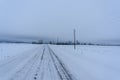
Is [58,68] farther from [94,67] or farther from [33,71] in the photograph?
[94,67]

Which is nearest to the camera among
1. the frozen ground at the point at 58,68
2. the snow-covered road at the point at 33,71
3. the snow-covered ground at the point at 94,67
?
the snow-covered road at the point at 33,71

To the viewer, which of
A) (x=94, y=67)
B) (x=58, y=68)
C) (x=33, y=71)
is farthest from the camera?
(x=94, y=67)

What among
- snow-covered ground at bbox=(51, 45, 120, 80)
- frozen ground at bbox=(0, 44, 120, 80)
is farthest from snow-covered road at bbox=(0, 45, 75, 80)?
snow-covered ground at bbox=(51, 45, 120, 80)

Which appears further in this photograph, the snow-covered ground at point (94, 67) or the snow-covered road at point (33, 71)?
the snow-covered ground at point (94, 67)

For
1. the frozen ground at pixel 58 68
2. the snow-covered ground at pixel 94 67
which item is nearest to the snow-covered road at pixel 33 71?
the frozen ground at pixel 58 68

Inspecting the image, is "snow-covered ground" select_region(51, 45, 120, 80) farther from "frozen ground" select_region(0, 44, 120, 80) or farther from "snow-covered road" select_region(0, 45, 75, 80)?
"snow-covered road" select_region(0, 45, 75, 80)

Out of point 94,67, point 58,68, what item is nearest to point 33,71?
point 58,68

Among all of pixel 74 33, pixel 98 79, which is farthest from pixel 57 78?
pixel 74 33

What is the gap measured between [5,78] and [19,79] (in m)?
0.79

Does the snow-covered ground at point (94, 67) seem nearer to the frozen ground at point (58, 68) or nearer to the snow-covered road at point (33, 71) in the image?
the frozen ground at point (58, 68)

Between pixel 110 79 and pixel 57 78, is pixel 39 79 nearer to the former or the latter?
pixel 57 78

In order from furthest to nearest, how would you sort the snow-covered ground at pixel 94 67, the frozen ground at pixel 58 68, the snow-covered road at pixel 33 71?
the snow-covered ground at pixel 94 67, the frozen ground at pixel 58 68, the snow-covered road at pixel 33 71

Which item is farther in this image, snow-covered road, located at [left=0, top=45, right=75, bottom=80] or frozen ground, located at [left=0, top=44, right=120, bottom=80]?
frozen ground, located at [left=0, top=44, right=120, bottom=80]

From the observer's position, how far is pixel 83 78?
9828 mm
